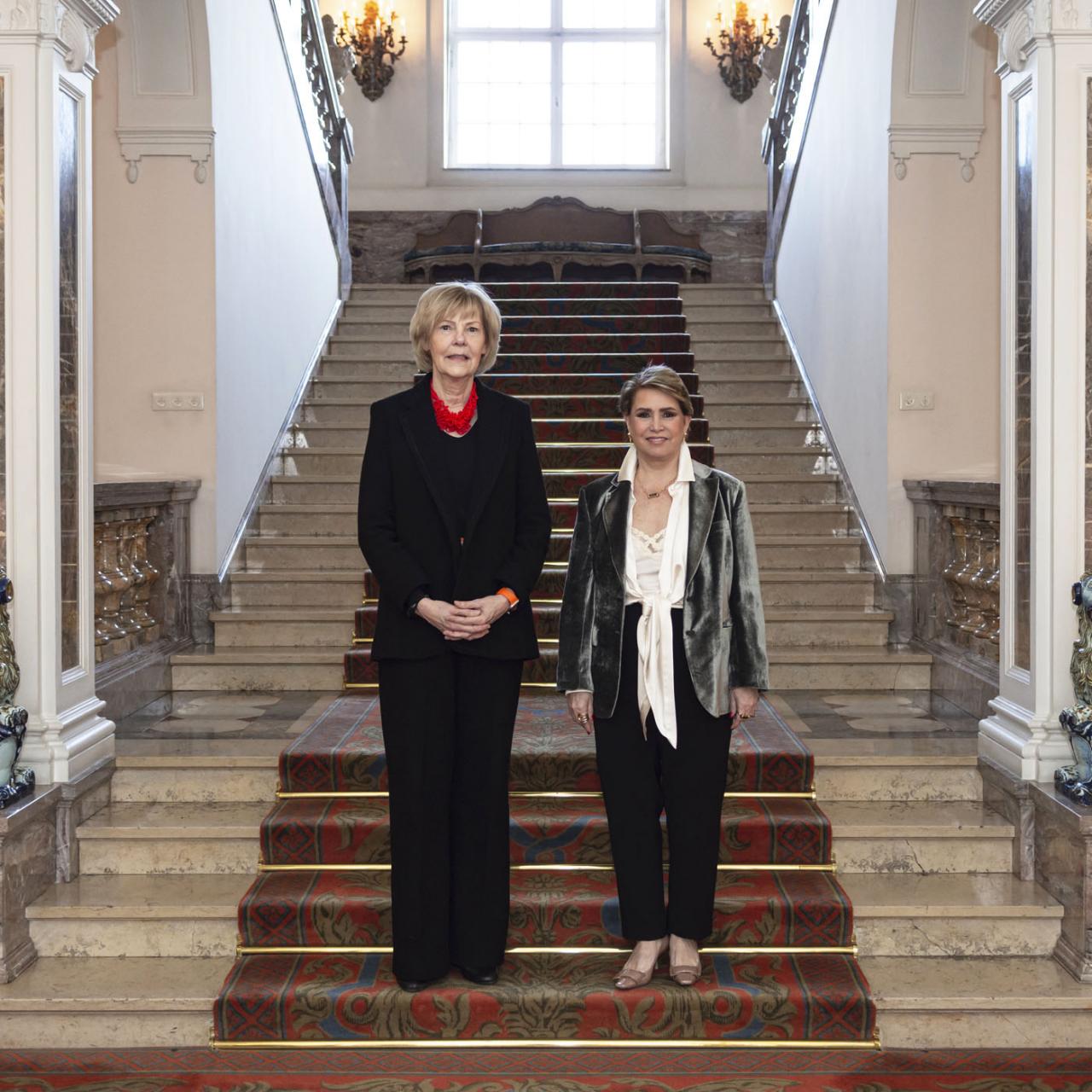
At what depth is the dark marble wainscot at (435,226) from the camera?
12.2 metres

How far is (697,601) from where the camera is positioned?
10.9 ft

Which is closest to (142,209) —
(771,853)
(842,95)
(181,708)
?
(181,708)

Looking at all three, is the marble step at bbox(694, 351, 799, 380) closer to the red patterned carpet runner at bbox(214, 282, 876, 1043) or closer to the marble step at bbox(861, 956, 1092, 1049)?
the red patterned carpet runner at bbox(214, 282, 876, 1043)

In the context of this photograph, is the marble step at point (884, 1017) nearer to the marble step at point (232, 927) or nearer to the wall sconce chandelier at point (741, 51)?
the marble step at point (232, 927)

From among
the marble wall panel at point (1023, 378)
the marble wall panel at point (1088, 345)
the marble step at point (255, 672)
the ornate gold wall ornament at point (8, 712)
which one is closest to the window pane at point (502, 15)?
the marble step at point (255, 672)

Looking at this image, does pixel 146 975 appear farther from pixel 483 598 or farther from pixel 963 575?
pixel 963 575

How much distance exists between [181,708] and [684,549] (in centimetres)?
288

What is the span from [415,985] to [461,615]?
3.36 ft

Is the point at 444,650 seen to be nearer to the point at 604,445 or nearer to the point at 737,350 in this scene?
the point at 604,445

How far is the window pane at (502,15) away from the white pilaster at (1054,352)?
1003 cm

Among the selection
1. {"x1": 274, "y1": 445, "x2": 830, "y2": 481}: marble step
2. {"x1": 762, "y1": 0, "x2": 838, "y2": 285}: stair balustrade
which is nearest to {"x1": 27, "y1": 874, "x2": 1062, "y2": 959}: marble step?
{"x1": 274, "y1": 445, "x2": 830, "y2": 481}: marble step

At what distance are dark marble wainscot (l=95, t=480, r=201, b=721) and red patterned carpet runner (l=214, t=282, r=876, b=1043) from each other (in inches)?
35.7

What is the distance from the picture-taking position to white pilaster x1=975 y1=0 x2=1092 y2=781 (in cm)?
390

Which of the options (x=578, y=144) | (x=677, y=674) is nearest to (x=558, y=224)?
(x=578, y=144)
